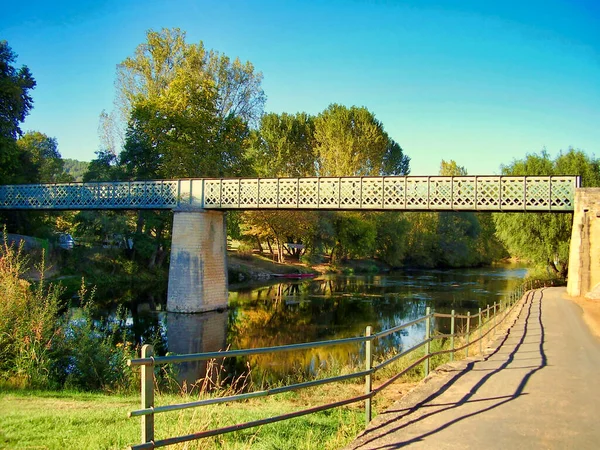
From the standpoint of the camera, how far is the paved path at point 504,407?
615 cm

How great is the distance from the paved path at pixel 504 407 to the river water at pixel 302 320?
4.86m

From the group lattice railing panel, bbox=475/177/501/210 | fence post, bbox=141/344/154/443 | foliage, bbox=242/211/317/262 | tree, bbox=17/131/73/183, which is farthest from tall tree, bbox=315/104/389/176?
fence post, bbox=141/344/154/443

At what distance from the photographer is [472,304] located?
34.1m

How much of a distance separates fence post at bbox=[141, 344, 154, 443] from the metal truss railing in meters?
25.3

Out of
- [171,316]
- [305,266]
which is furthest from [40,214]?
[305,266]

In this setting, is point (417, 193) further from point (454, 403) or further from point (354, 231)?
point (354, 231)

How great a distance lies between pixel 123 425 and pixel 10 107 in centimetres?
3697

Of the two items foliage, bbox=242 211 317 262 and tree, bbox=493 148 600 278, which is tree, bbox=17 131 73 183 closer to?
foliage, bbox=242 211 317 262

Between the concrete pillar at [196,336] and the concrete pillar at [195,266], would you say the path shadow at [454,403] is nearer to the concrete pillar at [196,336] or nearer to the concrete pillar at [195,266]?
the concrete pillar at [196,336]

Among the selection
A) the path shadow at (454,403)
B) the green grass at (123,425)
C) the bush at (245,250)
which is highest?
the bush at (245,250)

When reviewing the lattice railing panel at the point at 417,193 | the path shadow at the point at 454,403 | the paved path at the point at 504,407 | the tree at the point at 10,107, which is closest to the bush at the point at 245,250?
the tree at the point at 10,107

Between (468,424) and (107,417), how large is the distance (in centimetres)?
500

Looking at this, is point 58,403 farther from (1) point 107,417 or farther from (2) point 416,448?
(2) point 416,448

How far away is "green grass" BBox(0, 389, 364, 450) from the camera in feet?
21.5
